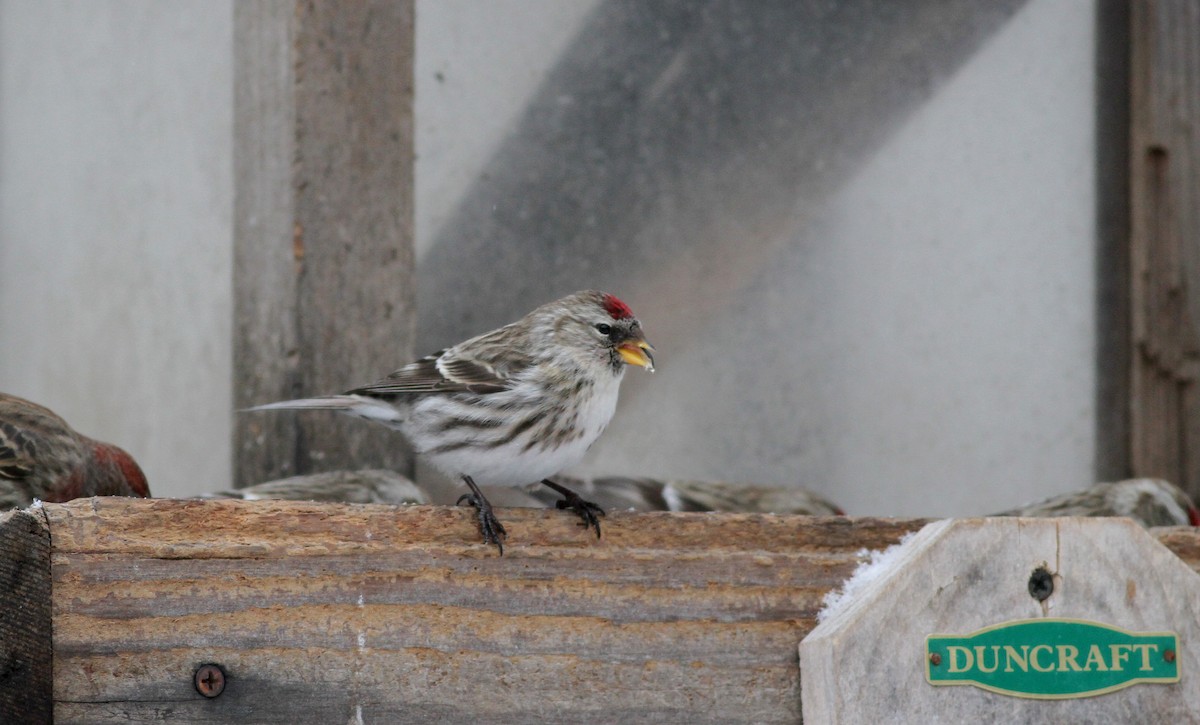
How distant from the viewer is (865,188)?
140 inches

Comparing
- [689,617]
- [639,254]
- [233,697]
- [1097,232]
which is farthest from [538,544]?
[1097,232]

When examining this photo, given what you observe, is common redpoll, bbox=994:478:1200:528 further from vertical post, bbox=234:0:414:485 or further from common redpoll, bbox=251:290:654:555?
vertical post, bbox=234:0:414:485

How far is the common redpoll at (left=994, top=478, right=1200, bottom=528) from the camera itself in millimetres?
3197

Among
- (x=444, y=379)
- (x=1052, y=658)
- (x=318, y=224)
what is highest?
(x=318, y=224)

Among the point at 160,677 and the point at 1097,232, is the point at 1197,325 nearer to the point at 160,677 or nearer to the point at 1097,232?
the point at 1097,232

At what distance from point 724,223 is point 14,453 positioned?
65.3 inches

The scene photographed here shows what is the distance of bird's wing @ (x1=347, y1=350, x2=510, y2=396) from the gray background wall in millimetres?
541

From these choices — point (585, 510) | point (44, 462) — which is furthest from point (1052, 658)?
point (44, 462)

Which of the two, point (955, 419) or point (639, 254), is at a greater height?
point (639, 254)

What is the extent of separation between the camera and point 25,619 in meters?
1.90

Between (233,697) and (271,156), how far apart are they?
133 centimetres

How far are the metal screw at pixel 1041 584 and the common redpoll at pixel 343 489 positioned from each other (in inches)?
45.3

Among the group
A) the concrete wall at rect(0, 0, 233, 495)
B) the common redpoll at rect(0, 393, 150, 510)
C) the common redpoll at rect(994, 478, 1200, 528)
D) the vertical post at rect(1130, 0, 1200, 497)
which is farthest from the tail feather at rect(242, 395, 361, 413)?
the vertical post at rect(1130, 0, 1200, 497)

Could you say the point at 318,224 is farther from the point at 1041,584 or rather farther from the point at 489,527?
the point at 1041,584
